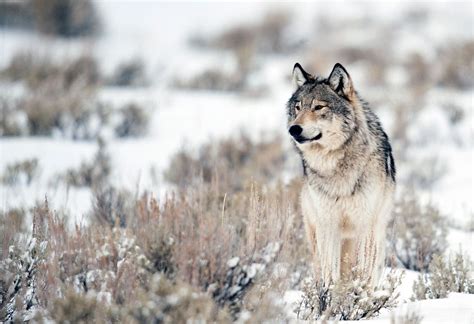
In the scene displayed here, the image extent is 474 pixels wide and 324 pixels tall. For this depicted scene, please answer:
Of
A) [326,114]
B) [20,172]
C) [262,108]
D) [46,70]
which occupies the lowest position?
[20,172]

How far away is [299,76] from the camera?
505 cm

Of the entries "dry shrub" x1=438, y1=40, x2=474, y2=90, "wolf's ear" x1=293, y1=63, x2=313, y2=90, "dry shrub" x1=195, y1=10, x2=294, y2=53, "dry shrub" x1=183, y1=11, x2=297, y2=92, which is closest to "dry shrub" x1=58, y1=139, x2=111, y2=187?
"wolf's ear" x1=293, y1=63, x2=313, y2=90

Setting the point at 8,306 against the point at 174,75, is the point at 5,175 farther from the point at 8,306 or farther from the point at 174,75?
the point at 174,75

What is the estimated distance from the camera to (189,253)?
3.61 meters

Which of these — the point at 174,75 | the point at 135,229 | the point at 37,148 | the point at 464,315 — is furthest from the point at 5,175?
the point at 174,75

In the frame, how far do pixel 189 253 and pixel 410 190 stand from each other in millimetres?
4234

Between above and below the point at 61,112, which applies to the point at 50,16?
above

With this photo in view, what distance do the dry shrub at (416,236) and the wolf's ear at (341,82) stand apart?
1343 mm

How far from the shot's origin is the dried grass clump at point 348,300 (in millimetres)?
3912

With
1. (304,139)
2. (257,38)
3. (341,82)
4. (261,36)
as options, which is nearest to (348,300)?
(304,139)

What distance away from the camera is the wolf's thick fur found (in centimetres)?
449

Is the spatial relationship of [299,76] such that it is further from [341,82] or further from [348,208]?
[348,208]

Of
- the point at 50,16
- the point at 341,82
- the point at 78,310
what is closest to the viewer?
the point at 78,310

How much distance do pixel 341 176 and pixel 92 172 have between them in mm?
4753
